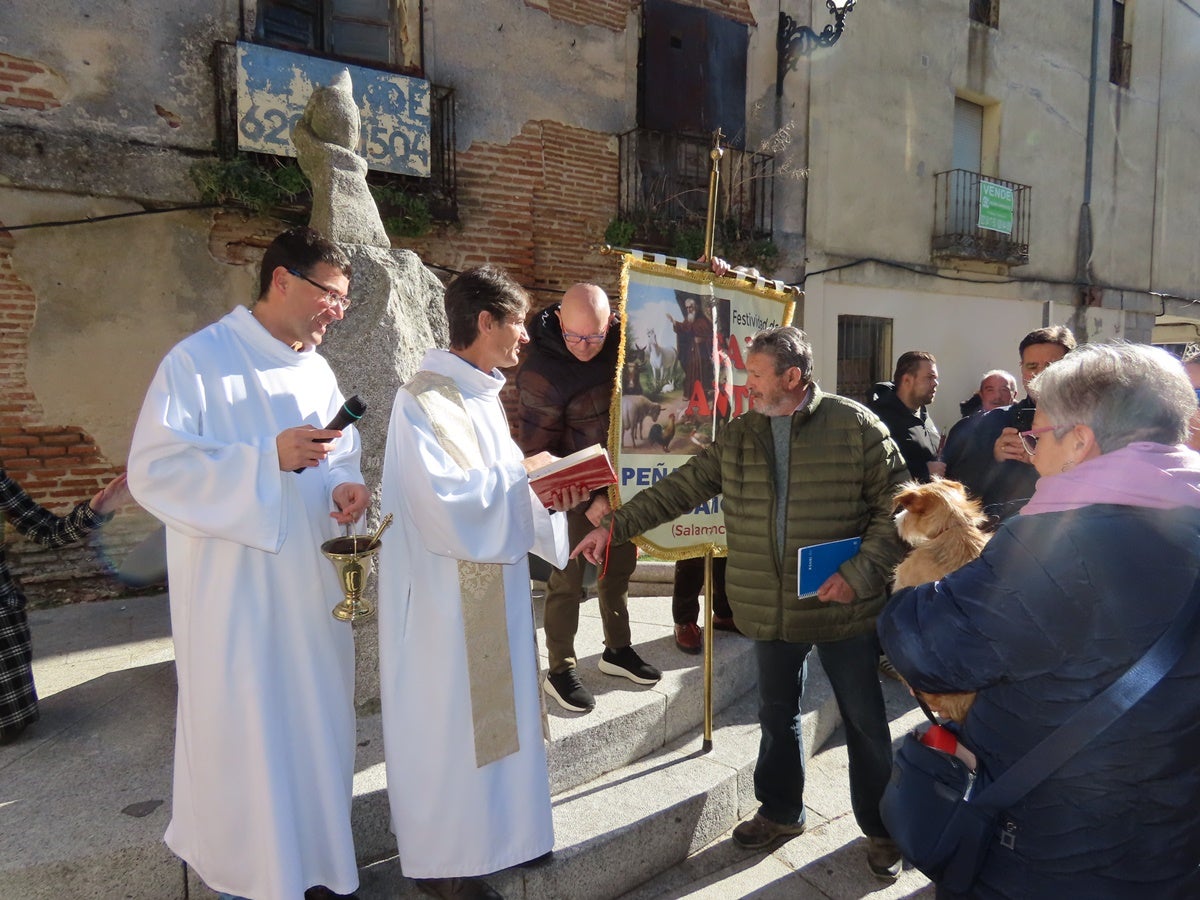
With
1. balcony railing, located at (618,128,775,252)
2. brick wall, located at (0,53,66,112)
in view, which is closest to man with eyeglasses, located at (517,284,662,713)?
brick wall, located at (0,53,66,112)

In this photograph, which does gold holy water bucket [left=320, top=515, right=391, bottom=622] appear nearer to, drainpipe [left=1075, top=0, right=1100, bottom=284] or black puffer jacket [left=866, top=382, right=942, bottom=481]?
black puffer jacket [left=866, top=382, right=942, bottom=481]

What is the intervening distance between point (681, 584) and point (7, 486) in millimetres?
3097

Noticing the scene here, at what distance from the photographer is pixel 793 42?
32.9 feet

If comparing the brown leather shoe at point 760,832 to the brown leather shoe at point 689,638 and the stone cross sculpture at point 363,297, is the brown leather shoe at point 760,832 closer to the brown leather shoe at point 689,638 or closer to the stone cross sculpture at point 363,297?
the brown leather shoe at point 689,638

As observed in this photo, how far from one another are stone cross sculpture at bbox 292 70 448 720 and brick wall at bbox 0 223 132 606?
421cm

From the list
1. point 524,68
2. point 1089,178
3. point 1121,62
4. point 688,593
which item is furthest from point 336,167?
point 1121,62

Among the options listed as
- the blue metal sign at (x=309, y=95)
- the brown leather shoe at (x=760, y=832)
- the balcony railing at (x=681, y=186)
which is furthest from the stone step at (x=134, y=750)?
the balcony railing at (x=681, y=186)

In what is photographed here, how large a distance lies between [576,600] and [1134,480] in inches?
103

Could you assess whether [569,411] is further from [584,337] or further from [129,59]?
[129,59]

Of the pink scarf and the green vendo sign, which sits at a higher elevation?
the green vendo sign

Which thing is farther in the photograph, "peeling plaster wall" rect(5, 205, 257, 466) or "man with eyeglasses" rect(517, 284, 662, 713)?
"peeling plaster wall" rect(5, 205, 257, 466)

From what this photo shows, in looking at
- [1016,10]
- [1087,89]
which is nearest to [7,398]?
[1016,10]

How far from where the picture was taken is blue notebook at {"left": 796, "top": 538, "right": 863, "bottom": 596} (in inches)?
107

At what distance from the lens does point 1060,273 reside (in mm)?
13281
